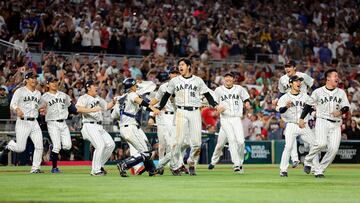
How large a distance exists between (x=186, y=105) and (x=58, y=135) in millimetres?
4092

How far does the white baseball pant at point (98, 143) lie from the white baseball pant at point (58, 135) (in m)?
1.54

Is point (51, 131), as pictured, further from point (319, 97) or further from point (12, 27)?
point (12, 27)

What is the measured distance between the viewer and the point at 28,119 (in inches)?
838

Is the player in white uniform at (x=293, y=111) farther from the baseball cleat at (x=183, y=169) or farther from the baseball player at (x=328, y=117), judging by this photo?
the baseball cleat at (x=183, y=169)

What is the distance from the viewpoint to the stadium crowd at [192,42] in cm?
2973

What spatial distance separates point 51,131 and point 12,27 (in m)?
10.5

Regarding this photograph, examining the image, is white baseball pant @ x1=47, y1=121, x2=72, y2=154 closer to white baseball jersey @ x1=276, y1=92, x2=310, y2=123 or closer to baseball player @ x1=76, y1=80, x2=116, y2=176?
baseball player @ x1=76, y1=80, x2=116, y2=176

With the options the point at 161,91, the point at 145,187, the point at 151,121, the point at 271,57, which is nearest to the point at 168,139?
the point at 151,121

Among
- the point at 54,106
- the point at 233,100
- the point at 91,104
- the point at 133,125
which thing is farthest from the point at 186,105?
the point at 54,106

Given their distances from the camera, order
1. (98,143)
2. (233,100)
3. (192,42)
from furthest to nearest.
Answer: (192,42) → (233,100) → (98,143)

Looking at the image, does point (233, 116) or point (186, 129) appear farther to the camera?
point (233, 116)

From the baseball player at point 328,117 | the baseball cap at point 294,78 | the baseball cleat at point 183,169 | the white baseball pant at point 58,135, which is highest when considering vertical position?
the baseball cap at point 294,78

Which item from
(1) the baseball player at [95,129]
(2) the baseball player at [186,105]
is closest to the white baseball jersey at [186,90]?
(2) the baseball player at [186,105]

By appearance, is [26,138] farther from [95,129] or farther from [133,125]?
[133,125]
